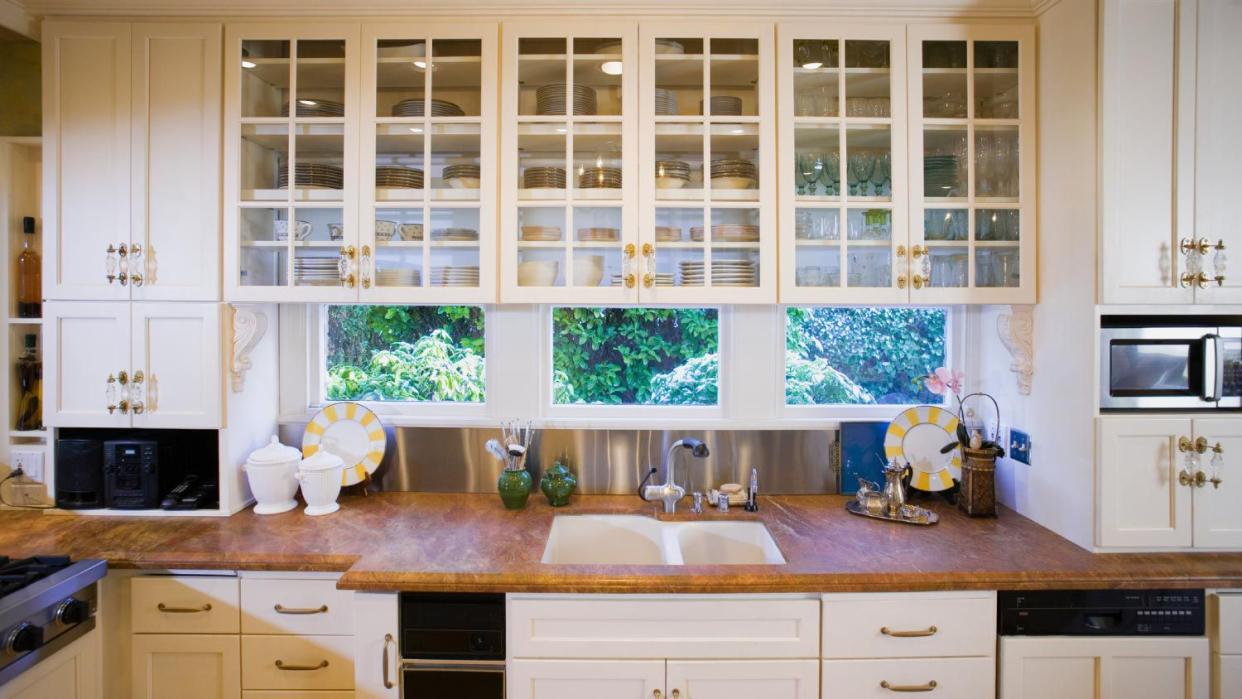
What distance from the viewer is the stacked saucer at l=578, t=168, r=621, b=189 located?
1.99 meters

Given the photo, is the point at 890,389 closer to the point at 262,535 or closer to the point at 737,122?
the point at 737,122

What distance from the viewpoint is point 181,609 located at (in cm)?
172

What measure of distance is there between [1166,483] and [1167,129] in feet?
3.40

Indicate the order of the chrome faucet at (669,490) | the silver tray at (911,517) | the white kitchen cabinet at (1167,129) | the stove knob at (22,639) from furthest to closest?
the chrome faucet at (669,490) < the silver tray at (911,517) < the white kitchen cabinet at (1167,129) < the stove knob at (22,639)

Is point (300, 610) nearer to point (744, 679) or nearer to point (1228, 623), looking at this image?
point (744, 679)

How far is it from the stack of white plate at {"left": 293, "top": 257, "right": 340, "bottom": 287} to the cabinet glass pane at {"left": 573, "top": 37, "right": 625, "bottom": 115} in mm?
997

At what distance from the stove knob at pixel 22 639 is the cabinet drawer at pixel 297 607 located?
1.42 ft

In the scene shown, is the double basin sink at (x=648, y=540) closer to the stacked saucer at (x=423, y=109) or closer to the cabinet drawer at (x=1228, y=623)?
the cabinet drawer at (x=1228, y=623)

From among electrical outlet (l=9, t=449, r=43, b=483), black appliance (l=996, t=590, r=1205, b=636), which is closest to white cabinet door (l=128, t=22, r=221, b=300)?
electrical outlet (l=9, t=449, r=43, b=483)

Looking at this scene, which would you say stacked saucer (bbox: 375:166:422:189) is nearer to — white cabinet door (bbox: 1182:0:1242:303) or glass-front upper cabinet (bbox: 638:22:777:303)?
glass-front upper cabinet (bbox: 638:22:777:303)

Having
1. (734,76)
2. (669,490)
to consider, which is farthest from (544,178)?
(669,490)

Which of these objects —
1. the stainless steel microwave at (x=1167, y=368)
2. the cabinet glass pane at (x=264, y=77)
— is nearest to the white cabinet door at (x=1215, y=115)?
the stainless steel microwave at (x=1167, y=368)

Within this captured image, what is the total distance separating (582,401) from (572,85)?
1.18 meters

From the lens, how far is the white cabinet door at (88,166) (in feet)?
6.44
